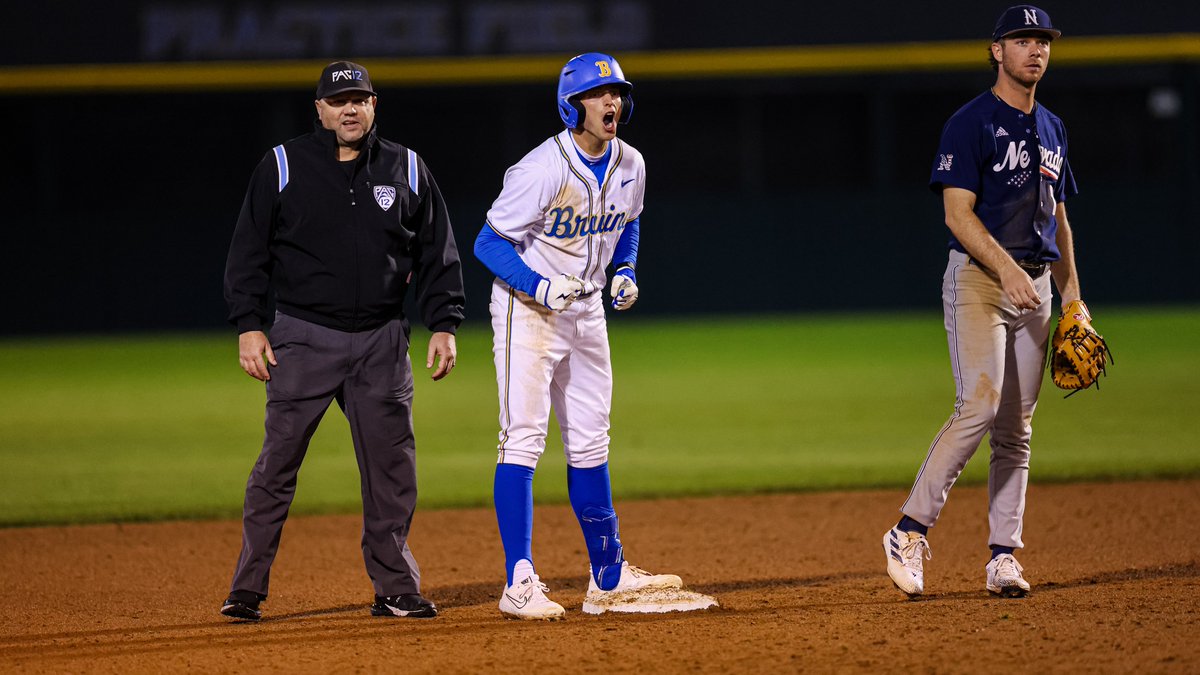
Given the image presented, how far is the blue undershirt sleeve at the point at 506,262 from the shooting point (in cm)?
479

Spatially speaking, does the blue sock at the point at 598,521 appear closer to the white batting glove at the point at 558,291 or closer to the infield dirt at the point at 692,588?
the infield dirt at the point at 692,588

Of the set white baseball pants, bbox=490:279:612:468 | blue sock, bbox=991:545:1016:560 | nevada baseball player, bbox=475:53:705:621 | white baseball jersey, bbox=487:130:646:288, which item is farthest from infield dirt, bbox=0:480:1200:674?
white baseball jersey, bbox=487:130:646:288

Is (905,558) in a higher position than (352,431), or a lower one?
lower

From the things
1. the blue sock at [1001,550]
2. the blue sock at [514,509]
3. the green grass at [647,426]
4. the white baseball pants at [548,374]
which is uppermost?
the white baseball pants at [548,374]

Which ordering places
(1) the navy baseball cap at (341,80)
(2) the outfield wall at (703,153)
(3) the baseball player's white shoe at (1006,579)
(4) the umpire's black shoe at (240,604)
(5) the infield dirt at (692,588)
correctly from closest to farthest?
(5) the infield dirt at (692,588)
(1) the navy baseball cap at (341,80)
(4) the umpire's black shoe at (240,604)
(3) the baseball player's white shoe at (1006,579)
(2) the outfield wall at (703,153)

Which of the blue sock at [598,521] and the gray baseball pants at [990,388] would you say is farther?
the blue sock at [598,521]

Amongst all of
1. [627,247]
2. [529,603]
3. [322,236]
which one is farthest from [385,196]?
[529,603]

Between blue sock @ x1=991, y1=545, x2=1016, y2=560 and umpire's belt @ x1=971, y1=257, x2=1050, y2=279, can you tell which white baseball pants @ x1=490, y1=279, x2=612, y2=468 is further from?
blue sock @ x1=991, y1=545, x2=1016, y2=560

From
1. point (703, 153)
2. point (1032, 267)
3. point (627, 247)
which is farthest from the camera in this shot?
point (703, 153)

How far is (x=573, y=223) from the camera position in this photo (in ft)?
16.2

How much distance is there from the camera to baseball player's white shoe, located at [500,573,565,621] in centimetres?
486

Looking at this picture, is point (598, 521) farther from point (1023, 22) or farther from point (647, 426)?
point (647, 426)

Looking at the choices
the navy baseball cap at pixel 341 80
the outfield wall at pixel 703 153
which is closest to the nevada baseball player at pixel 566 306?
the navy baseball cap at pixel 341 80

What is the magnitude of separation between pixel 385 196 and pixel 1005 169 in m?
2.20
